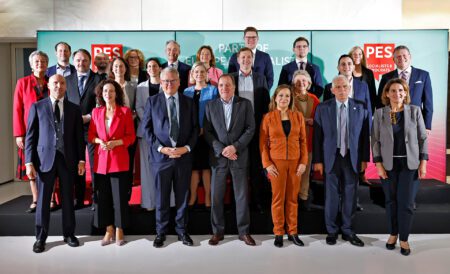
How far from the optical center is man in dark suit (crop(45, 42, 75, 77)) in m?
4.82

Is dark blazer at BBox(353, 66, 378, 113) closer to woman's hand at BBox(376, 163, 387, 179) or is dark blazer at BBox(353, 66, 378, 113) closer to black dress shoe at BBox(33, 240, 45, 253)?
woman's hand at BBox(376, 163, 387, 179)

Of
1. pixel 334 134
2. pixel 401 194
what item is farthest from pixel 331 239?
pixel 334 134

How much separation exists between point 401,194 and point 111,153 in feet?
9.24

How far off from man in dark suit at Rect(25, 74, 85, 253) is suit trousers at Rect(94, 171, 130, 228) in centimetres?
25

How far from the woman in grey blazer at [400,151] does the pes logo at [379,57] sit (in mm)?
2623

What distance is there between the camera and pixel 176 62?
5086 millimetres

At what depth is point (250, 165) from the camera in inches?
187

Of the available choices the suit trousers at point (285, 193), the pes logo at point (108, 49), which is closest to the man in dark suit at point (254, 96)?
the suit trousers at point (285, 193)

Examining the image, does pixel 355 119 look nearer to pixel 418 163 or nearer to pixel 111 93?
pixel 418 163

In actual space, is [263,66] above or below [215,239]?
above

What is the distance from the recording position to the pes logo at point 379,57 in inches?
257

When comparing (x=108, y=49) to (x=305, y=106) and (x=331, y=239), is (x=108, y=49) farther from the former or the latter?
(x=331, y=239)

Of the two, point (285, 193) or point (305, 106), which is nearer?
point (285, 193)

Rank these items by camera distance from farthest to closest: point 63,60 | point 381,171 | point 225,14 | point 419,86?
point 225,14
point 419,86
point 63,60
point 381,171
